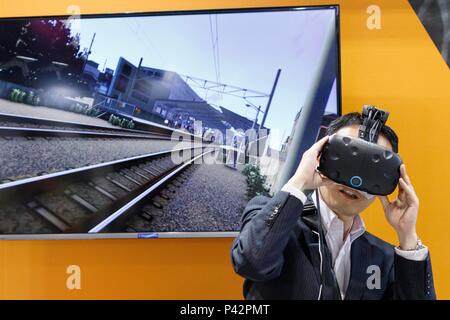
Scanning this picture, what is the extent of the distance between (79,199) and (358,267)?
3.78ft

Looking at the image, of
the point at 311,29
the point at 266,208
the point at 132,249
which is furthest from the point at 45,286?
the point at 311,29

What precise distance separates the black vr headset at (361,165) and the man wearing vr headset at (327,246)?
34mm

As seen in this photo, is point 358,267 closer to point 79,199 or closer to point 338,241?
point 338,241

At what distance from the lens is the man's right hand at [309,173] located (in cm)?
80

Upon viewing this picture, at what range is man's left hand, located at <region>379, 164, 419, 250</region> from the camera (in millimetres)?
840

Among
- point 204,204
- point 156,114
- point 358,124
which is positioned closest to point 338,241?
point 358,124

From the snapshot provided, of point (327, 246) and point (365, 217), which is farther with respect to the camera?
point (365, 217)

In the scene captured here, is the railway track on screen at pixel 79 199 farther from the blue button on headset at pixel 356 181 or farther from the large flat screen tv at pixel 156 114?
the blue button on headset at pixel 356 181

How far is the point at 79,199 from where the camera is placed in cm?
154

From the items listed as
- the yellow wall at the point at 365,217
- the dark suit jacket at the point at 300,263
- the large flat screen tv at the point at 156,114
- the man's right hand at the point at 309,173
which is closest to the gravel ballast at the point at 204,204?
the large flat screen tv at the point at 156,114

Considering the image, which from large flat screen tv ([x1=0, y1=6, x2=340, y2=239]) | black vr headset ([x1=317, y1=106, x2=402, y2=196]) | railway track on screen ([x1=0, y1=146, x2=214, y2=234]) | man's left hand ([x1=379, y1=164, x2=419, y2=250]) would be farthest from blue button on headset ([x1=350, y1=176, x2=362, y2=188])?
railway track on screen ([x1=0, y1=146, x2=214, y2=234])

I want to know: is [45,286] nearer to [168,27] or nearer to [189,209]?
[189,209]

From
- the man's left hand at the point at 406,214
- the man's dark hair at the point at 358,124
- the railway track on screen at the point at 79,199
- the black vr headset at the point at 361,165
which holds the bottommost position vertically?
the railway track on screen at the point at 79,199

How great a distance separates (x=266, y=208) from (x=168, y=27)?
1133 millimetres
